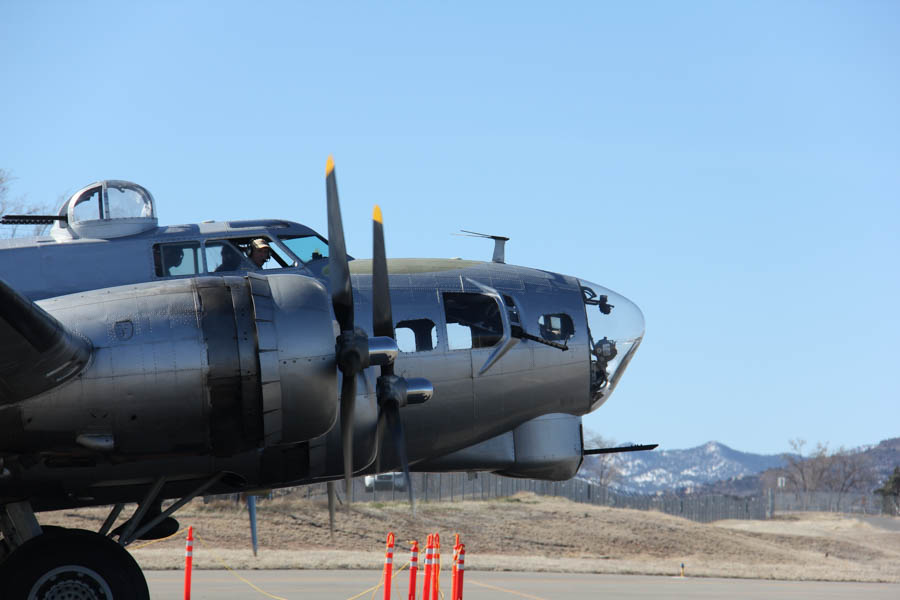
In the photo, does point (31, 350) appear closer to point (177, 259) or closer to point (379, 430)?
point (177, 259)

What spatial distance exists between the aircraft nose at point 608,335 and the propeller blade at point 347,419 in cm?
398

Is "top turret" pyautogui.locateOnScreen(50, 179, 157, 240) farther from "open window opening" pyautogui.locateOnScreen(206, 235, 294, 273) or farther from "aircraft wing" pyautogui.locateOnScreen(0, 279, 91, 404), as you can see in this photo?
"aircraft wing" pyautogui.locateOnScreen(0, 279, 91, 404)

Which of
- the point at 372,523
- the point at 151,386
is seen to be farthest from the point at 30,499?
the point at 372,523

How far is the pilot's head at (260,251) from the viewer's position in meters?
13.3

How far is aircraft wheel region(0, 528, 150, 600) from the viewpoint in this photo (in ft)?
37.1

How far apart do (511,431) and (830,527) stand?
217 ft

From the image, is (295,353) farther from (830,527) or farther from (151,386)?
(830,527)

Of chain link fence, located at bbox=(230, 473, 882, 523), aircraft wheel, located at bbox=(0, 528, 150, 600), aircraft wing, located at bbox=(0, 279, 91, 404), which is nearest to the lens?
aircraft wing, located at bbox=(0, 279, 91, 404)

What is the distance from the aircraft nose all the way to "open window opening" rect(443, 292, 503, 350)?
141 centimetres

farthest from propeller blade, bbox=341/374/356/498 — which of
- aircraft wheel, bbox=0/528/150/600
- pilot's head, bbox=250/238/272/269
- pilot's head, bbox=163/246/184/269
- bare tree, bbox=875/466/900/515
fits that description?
bare tree, bbox=875/466/900/515

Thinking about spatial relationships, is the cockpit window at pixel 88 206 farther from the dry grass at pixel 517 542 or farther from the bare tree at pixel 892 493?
the bare tree at pixel 892 493

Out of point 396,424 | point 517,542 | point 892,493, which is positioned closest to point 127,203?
point 396,424

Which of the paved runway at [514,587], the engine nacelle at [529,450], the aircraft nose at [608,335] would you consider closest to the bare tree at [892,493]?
the paved runway at [514,587]

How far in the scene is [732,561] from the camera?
44.1 meters
